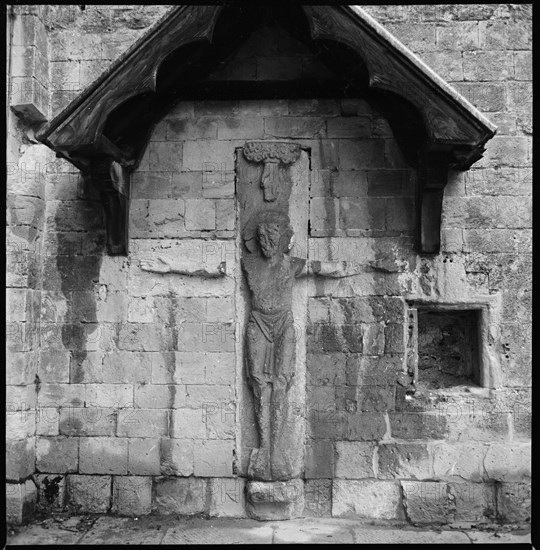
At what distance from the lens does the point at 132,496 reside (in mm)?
4988

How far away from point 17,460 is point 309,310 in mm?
2570

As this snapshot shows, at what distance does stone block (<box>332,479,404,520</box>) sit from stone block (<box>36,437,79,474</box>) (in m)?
2.11

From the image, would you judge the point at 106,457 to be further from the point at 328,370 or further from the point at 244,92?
the point at 244,92

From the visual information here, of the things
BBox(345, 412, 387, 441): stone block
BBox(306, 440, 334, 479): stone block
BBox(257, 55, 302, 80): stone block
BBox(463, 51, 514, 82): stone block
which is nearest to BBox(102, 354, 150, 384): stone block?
BBox(306, 440, 334, 479): stone block

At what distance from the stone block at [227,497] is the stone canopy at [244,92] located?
205 centimetres

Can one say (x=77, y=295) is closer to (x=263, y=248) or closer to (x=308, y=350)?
(x=263, y=248)

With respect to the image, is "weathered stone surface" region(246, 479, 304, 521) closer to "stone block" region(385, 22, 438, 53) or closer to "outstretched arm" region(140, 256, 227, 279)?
"outstretched arm" region(140, 256, 227, 279)

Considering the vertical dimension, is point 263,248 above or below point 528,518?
above

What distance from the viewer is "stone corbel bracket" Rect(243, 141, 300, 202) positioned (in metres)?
5.06

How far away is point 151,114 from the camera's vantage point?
194 inches

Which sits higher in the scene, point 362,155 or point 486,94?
point 486,94

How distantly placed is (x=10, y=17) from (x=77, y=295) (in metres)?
2.31

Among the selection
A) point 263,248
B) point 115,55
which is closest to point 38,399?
point 263,248

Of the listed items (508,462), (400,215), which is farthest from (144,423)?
(508,462)
